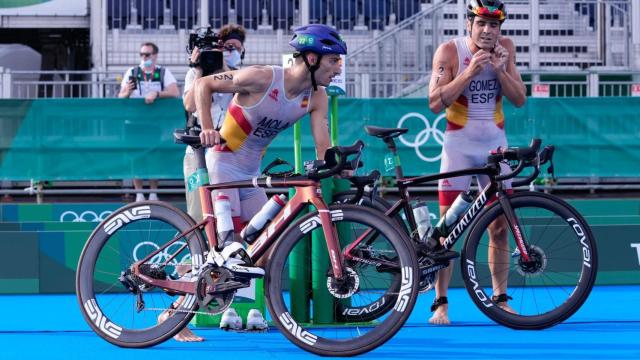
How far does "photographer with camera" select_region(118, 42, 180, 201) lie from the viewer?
48.7 ft

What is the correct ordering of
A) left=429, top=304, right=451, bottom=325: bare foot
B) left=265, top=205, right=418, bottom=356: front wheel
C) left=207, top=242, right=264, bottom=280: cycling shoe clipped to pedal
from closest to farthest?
left=265, top=205, right=418, bottom=356: front wheel, left=207, top=242, right=264, bottom=280: cycling shoe clipped to pedal, left=429, top=304, right=451, bottom=325: bare foot

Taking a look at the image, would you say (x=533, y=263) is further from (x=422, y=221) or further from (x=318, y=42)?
(x=318, y=42)

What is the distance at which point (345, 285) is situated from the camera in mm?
6473

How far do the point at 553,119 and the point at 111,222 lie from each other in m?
9.73

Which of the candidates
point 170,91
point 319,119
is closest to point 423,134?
point 170,91

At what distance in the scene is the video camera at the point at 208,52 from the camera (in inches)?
304

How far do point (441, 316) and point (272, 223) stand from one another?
1.82 meters

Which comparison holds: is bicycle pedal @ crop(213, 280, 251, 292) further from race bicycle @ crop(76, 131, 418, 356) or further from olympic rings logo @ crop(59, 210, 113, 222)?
olympic rings logo @ crop(59, 210, 113, 222)

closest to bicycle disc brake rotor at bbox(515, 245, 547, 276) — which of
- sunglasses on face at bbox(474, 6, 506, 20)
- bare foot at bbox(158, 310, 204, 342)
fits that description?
sunglasses on face at bbox(474, 6, 506, 20)

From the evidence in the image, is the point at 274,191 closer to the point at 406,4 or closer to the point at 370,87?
the point at 370,87

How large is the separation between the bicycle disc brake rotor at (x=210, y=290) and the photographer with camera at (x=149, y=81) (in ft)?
27.4

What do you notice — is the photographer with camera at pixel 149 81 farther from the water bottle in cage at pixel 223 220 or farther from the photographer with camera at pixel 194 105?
the water bottle in cage at pixel 223 220

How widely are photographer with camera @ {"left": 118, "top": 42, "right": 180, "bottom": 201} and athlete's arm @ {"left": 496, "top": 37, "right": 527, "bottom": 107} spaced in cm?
740

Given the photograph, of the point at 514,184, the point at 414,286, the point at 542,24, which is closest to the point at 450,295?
the point at 514,184
